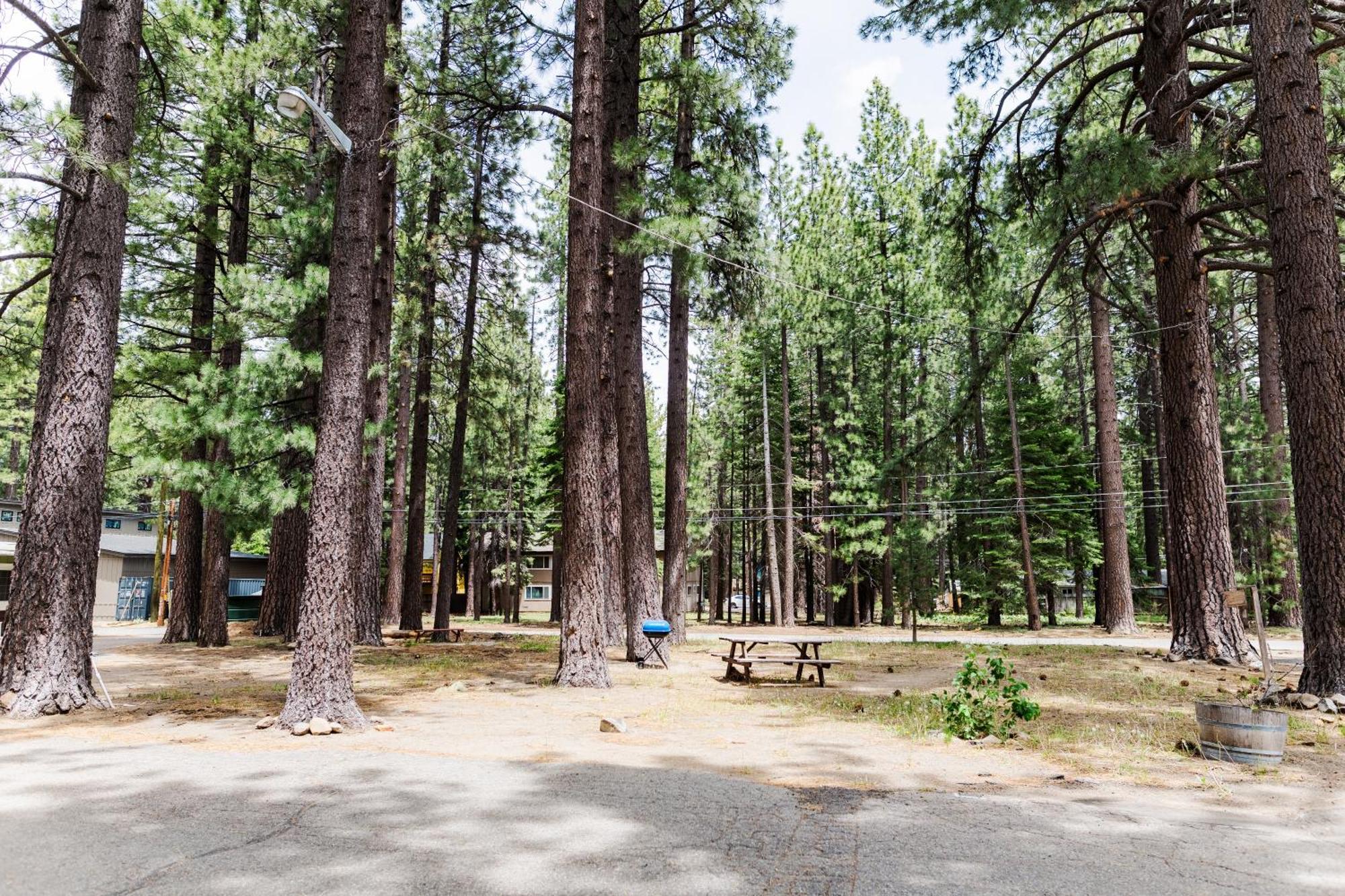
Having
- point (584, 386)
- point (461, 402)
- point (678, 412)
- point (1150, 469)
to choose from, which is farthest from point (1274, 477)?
point (461, 402)

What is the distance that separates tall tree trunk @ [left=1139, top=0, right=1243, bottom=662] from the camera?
10.6 meters

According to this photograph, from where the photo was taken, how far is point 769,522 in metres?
29.2

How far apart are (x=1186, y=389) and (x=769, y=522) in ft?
62.4

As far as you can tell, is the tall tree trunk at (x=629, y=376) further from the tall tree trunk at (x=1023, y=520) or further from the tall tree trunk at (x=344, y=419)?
the tall tree trunk at (x=1023, y=520)

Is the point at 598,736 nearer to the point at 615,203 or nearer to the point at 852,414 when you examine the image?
the point at 615,203

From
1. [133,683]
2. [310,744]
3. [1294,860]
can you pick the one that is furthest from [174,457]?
[1294,860]

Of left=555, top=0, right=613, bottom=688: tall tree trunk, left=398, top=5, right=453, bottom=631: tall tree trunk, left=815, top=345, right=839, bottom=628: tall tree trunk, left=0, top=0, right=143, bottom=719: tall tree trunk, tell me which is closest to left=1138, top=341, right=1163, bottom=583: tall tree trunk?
left=815, top=345, right=839, bottom=628: tall tree trunk

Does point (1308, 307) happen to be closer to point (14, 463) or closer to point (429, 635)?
point (429, 635)

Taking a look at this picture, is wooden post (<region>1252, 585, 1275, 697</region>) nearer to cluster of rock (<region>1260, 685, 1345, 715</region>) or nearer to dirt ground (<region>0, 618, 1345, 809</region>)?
cluster of rock (<region>1260, 685, 1345, 715</region>)

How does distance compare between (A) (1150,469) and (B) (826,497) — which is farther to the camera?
(A) (1150,469)

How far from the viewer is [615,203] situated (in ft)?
41.5

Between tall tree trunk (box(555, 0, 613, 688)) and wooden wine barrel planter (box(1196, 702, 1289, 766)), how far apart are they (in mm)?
6322

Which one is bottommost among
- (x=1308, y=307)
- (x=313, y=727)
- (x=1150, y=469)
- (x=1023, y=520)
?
(x=313, y=727)

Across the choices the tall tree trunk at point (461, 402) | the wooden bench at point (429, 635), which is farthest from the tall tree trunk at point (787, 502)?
the wooden bench at point (429, 635)
